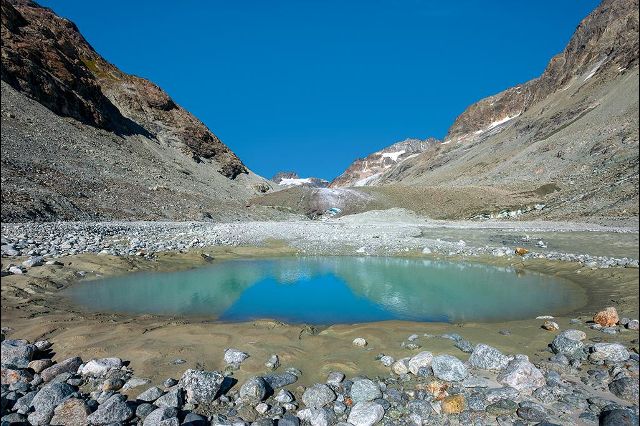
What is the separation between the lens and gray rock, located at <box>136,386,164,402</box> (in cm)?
456

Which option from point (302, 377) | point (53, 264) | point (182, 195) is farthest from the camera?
point (182, 195)

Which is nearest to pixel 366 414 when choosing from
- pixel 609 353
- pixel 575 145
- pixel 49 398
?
pixel 49 398

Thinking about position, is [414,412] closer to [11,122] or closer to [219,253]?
[219,253]

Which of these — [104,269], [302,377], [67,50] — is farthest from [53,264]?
[67,50]

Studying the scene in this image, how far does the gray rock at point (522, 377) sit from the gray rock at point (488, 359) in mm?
231

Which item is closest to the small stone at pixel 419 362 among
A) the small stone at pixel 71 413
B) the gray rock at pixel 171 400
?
the gray rock at pixel 171 400

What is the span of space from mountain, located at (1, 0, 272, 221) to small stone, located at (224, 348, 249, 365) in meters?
21.5

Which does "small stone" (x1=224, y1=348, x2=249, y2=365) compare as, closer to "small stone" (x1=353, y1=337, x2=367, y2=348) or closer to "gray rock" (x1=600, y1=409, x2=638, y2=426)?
"small stone" (x1=353, y1=337, x2=367, y2=348)

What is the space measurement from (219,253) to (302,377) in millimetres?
13230

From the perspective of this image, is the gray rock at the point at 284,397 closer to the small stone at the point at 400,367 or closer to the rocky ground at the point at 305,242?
the small stone at the point at 400,367

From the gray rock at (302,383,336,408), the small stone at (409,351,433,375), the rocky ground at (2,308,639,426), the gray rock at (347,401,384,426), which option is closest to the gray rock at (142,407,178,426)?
the rocky ground at (2,308,639,426)

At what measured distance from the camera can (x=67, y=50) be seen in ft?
227

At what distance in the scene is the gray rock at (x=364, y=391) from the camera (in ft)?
15.6

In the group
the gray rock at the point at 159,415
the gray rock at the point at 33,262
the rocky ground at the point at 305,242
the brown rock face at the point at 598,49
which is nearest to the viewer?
the gray rock at the point at 159,415
